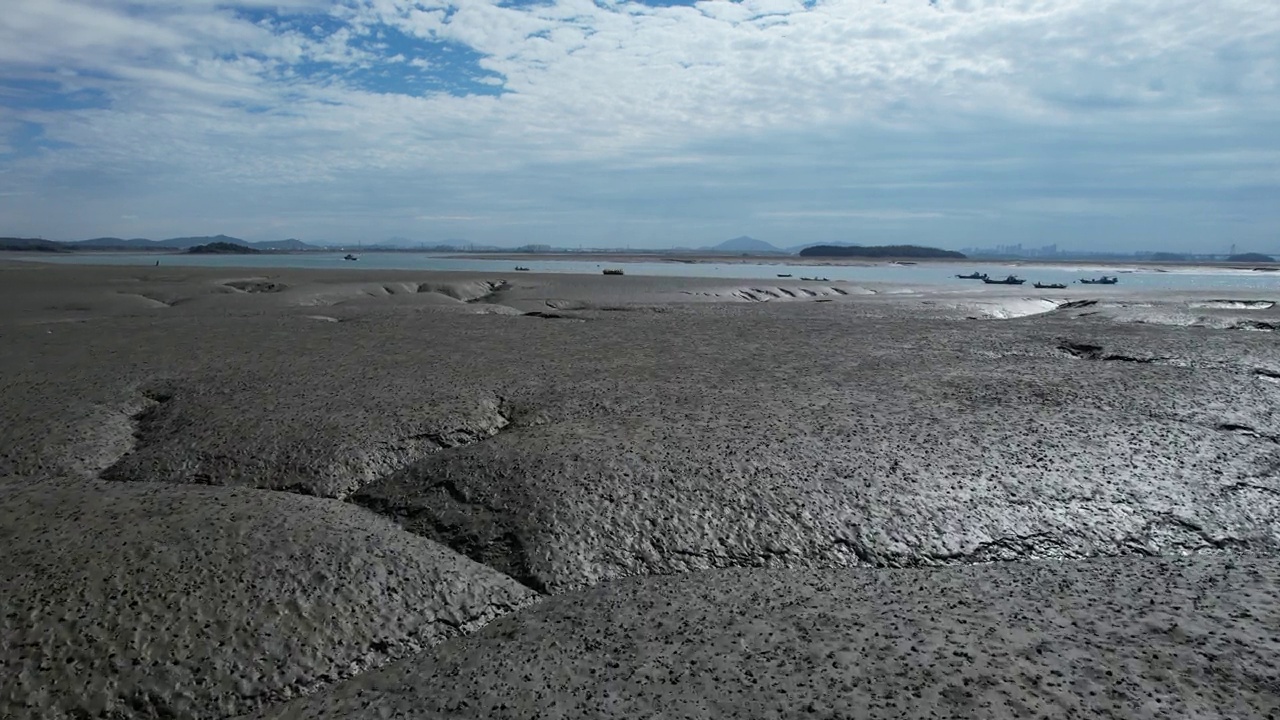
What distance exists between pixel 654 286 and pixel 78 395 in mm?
13061

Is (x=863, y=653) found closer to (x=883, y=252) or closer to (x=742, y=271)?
(x=742, y=271)

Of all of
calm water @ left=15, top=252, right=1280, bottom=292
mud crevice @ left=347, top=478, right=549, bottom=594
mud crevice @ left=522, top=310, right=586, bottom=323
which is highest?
calm water @ left=15, top=252, right=1280, bottom=292

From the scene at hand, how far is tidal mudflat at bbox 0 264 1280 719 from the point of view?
203 centimetres

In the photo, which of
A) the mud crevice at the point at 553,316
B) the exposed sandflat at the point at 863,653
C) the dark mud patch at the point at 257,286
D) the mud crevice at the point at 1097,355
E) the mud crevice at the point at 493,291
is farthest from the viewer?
the dark mud patch at the point at 257,286

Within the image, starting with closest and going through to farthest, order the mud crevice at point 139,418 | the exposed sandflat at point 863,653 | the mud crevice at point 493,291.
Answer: the exposed sandflat at point 863,653, the mud crevice at point 139,418, the mud crevice at point 493,291

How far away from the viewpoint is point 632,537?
2.84 m

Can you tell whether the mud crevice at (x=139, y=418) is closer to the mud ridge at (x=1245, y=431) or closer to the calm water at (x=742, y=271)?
the mud ridge at (x=1245, y=431)

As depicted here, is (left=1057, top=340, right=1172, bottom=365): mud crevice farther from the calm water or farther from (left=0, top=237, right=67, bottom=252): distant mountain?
(left=0, top=237, right=67, bottom=252): distant mountain

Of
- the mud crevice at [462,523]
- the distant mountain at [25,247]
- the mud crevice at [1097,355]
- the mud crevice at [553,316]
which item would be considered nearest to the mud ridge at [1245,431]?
the mud crevice at [1097,355]

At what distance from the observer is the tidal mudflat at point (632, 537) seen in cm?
203

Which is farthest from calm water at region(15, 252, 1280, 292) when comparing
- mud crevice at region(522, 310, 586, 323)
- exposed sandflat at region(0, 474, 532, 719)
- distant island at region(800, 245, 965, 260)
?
distant island at region(800, 245, 965, 260)

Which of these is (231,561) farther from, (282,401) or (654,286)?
(654,286)

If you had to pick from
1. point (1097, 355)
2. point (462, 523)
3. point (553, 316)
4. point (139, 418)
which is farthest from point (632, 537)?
point (553, 316)

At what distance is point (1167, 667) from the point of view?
205 cm
